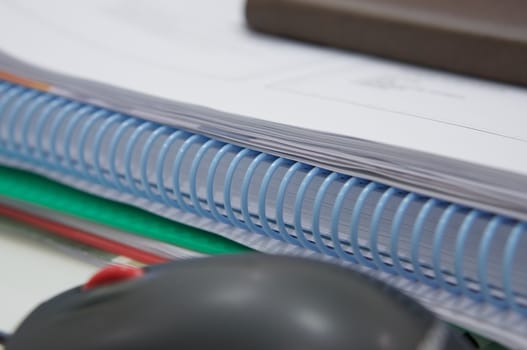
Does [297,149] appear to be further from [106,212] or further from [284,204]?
[106,212]

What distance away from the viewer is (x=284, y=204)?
14.6 inches

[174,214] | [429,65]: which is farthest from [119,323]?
[429,65]

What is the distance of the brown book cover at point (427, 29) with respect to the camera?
1.56 feet

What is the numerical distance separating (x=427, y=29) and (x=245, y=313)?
0.31 meters

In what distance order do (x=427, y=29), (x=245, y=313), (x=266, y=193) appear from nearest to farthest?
(x=245, y=313), (x=266, y=193), (x=427, y=29)

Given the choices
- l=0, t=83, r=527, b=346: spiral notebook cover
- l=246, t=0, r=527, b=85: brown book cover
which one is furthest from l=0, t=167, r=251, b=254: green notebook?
l=246, t=0, r=527, b=85: brown book cover

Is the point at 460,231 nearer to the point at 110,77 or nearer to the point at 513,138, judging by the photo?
the point at 513,138

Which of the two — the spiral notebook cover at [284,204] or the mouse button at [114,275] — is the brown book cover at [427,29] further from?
the mouse button at [114,275]

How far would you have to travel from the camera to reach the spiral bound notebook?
0.32 meters

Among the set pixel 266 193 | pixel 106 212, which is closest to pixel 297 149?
pixel 266 193

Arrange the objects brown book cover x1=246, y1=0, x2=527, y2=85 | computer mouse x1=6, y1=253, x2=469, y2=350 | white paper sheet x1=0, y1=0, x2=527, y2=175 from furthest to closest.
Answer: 1. brown book cover x1=246, y1=0, x2=527, y2=85
2. white paper sheet x1=0, y1=0, x2=527, y2=175
3. computer mouse x1=6, y1=253, x2=469, y2=350

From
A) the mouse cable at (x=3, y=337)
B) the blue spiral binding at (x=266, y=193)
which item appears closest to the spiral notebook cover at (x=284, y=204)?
the blue spiral binding at (x=266, y=193)

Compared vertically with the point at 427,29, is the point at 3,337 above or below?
below

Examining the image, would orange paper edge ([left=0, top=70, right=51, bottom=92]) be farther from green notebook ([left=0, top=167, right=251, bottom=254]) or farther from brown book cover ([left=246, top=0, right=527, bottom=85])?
brown book cover ([left=246, top=0, right=527, bottom=85])
